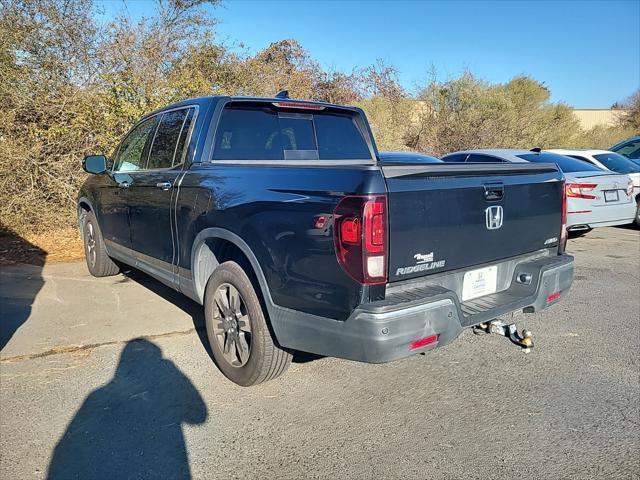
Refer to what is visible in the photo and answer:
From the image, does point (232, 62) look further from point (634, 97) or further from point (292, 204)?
point (634, 97)

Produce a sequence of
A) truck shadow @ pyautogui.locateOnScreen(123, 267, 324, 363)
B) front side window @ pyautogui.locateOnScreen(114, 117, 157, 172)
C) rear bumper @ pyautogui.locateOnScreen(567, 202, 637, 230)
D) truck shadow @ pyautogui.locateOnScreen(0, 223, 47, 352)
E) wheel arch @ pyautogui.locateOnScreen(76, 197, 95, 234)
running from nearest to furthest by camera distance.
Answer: truck shadow @ pyautogui.locateOnScreen(123, 267, 324, 363)
truck shadow @ pyautogui.locateOnScreen(0, 223, 47, 352)
front side window @ pyautogui.locateOnScreen(114, 117, 157, 172)
wheel arch @ pyautogui.locateOnScreen(76, 197, 95, 234)
rear bumper @ pyautogui.locateOnScreen(567, 202, 637, 230)

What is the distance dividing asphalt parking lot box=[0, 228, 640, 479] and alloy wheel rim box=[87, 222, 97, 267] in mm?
1430

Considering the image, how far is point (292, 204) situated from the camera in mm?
2805

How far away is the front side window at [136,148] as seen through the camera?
16.1ft

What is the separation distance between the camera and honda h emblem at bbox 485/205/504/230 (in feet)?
10.3

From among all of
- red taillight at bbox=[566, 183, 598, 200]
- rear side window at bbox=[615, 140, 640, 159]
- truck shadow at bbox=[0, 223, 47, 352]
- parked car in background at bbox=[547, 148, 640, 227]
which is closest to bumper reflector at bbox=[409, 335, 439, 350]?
truck shadow at bbox=[0, 223, 47, 352]

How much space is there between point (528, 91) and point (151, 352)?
24896mm

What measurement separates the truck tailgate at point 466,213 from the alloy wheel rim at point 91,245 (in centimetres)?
477

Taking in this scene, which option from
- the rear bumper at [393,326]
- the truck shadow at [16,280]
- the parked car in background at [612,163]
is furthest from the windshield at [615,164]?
the truck shadow at [16,280]

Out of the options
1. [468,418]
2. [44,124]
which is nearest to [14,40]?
[44,124]

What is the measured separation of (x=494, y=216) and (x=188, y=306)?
11.2 feet

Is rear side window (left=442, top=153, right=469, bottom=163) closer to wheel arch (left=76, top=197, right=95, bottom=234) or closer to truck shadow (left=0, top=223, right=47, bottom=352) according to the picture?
wheel arch (left=76, top=197, right=95, bottom=234)

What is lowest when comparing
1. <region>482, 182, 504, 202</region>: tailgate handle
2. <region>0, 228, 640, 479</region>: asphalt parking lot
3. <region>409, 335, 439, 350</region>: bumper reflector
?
<region>0, 228, 640, 479</region>: asphalt parking lot

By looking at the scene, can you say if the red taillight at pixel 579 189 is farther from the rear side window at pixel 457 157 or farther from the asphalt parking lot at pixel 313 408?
the asphalt parking lot at pixel 313 408
